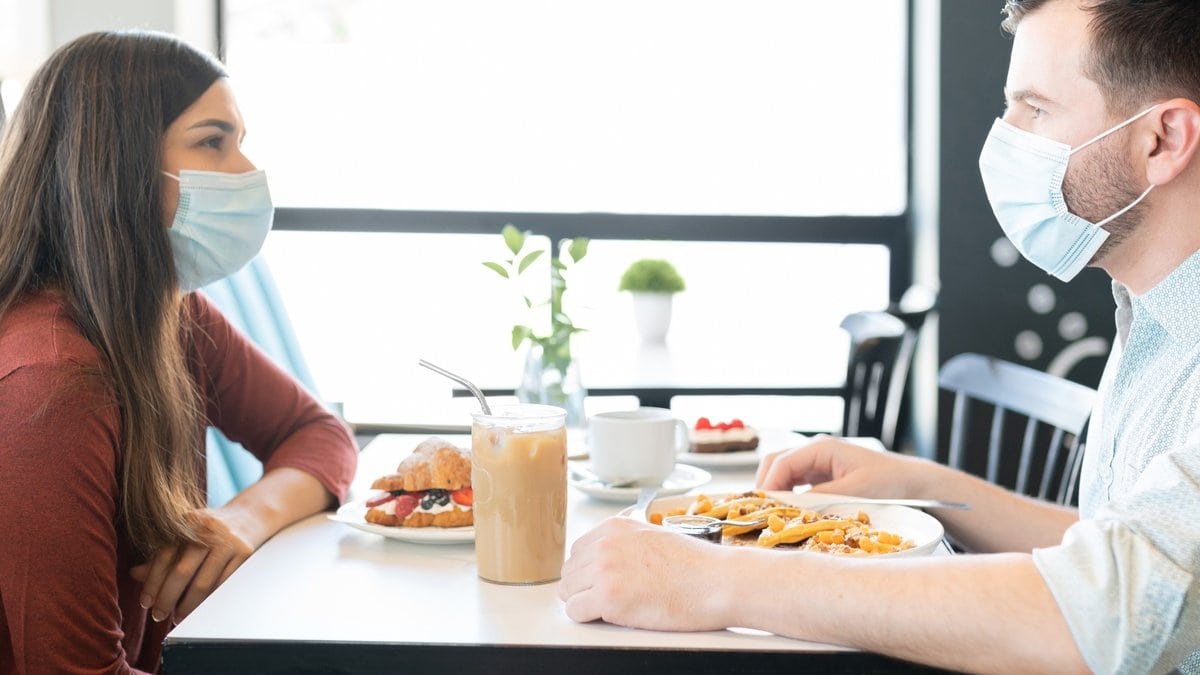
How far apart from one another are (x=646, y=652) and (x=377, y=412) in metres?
1.74

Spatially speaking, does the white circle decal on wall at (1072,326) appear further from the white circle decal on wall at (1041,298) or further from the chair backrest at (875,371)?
the chair backrest at (875,371)

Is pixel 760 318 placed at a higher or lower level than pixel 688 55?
Answer: lower

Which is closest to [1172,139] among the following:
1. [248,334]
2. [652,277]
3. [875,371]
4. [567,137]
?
[875,371]

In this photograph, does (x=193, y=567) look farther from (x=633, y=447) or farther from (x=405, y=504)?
(x=633, y=447)

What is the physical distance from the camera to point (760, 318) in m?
3.94

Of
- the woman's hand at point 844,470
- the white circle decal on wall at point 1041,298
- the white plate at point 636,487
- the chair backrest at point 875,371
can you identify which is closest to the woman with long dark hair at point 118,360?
the white plate at point 636,487

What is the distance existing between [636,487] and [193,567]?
533mm

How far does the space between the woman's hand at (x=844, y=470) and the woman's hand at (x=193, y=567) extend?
2.06 feet

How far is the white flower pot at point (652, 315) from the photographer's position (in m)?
3.54

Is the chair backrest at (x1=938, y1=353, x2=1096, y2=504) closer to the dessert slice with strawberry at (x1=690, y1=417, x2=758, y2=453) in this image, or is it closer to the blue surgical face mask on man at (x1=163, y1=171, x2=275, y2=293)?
the dessert slice with strawberry at (x1=690, y1=417, x2=758, y2=453)

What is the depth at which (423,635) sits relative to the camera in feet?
3.24

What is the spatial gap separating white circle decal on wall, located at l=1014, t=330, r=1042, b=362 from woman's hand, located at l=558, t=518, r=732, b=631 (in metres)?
2.75

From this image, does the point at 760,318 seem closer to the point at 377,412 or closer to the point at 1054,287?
the point at 1054,287

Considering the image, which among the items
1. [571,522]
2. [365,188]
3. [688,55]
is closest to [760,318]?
[688,55]
